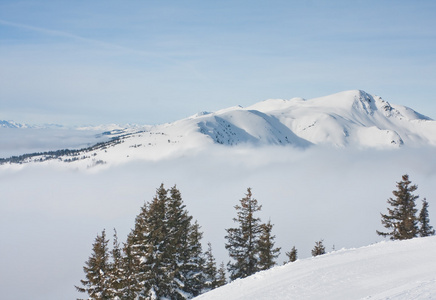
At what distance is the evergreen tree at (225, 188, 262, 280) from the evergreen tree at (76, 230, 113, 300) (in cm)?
1101

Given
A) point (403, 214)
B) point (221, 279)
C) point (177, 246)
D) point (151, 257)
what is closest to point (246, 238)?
point (177, 246)

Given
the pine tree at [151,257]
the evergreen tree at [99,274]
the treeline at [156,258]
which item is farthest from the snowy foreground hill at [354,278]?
the evergreen tree at [99,274]

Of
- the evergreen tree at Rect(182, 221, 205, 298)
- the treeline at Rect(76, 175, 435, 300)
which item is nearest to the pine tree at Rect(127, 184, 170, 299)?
the treeline at Rect(76, 175, 435, 300)

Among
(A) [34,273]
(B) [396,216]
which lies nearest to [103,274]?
(B) [396,216]

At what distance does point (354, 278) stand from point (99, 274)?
14.6m

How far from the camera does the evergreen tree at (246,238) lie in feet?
95.2

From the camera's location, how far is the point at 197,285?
25797mm

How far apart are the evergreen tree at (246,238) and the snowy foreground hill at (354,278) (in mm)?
7463

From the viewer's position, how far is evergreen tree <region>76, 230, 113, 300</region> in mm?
20375

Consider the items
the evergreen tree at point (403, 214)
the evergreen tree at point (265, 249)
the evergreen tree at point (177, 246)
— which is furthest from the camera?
the evergreen tree at point (403, 214)

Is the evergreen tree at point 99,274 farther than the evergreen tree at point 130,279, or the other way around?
the evergreen tree at point 99,274

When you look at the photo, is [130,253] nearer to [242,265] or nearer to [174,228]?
[174,228]

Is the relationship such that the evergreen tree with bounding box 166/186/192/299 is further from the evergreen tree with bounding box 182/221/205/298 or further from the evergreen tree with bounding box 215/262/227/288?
the evergreen tree with bounding box 215/262/227/288

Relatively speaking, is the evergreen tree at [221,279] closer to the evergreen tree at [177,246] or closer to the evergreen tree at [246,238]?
the evergreen tree at [246,238]
